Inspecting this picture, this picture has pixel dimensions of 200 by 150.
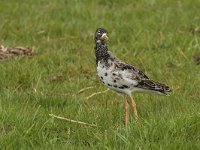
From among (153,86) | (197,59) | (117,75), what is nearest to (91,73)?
(197,59)

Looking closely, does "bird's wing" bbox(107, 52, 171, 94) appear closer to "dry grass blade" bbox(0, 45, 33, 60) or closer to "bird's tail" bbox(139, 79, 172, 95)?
"bird's tail" bbox(139, 79, 172, 95)

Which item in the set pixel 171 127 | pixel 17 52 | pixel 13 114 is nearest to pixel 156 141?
pixel 171 127

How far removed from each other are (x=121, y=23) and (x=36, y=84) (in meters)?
3.63

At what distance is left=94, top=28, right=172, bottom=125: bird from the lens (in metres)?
6.42

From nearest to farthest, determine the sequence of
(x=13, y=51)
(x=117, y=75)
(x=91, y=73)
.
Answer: (x=117, y=75) → (x=91, y=73) → (x=13, y=51)

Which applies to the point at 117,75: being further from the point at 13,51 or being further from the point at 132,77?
the point at 13,51

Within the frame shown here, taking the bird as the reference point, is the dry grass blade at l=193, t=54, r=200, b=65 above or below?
above

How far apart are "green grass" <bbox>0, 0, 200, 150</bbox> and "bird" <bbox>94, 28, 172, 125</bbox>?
0.35 meters

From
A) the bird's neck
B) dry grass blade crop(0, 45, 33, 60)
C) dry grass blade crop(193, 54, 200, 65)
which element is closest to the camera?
the bird's neck

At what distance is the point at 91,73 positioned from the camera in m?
9.41

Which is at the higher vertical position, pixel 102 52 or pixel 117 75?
pixel 102 52

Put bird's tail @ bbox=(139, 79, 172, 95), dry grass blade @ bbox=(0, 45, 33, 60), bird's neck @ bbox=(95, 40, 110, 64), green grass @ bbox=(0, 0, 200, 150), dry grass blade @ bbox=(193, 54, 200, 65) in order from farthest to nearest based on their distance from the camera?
dry grass blade @ bbox=(0, 45, 33, 60), dry grass blade @ bbox=(193, 54, 200, 65), bird's tail @ bbox=(139, 79, 172, 95), bird's neck @ bbox=(95, 40, 110, 64), green grass @ bbox=(0, 0, 200, 150)

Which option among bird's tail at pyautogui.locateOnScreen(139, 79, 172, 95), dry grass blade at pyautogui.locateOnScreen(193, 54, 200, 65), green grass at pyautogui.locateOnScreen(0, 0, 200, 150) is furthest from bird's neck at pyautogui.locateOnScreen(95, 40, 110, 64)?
dry grass blade at pyautogui.locateOnScreen(193, 54, 200, 65)

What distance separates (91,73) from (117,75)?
A: 301 centimetres
